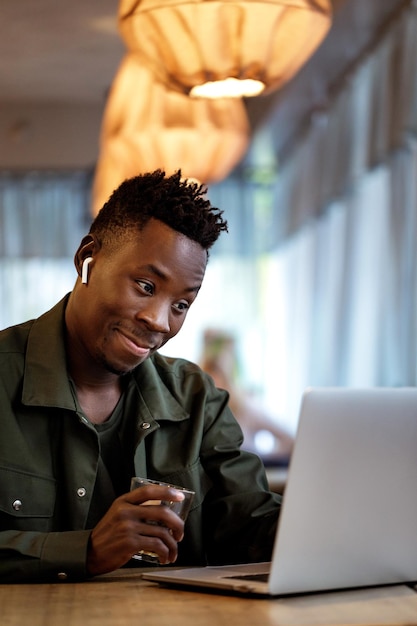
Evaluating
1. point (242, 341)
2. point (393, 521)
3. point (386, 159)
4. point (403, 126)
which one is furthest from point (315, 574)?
point (242, 341)

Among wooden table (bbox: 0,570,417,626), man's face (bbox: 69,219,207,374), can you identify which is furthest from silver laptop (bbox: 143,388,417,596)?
man's face (bbox: 69,219,207,374)

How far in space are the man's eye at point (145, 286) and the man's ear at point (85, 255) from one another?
0.42 feet

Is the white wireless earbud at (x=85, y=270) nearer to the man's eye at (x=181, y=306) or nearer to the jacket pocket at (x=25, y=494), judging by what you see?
the man's eye at (x=181, y=306)

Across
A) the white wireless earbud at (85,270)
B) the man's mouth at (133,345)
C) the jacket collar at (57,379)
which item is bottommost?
the jacket collar at (57,379)

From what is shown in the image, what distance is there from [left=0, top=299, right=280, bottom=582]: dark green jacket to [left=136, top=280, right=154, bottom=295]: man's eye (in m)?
0.21

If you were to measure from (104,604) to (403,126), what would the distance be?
351 centimetres

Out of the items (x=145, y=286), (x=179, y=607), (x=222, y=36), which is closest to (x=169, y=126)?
(x=222, y=36)

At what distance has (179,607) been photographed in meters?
1.35

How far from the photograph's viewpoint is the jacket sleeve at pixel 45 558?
1520 millimetres

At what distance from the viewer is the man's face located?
5.42 feet

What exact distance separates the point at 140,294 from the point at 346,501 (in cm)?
46

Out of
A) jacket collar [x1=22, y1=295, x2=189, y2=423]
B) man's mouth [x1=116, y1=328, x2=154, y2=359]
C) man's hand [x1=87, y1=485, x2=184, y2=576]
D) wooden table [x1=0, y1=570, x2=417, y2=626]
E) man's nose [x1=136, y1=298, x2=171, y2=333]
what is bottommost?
wooden table [x1=0, y1=570, x2=417, y2=626]

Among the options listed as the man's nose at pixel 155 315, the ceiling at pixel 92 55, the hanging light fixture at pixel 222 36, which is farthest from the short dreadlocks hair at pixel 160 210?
the ceiling at pixel 92 55

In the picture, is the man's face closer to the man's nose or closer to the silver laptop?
the man's nose
